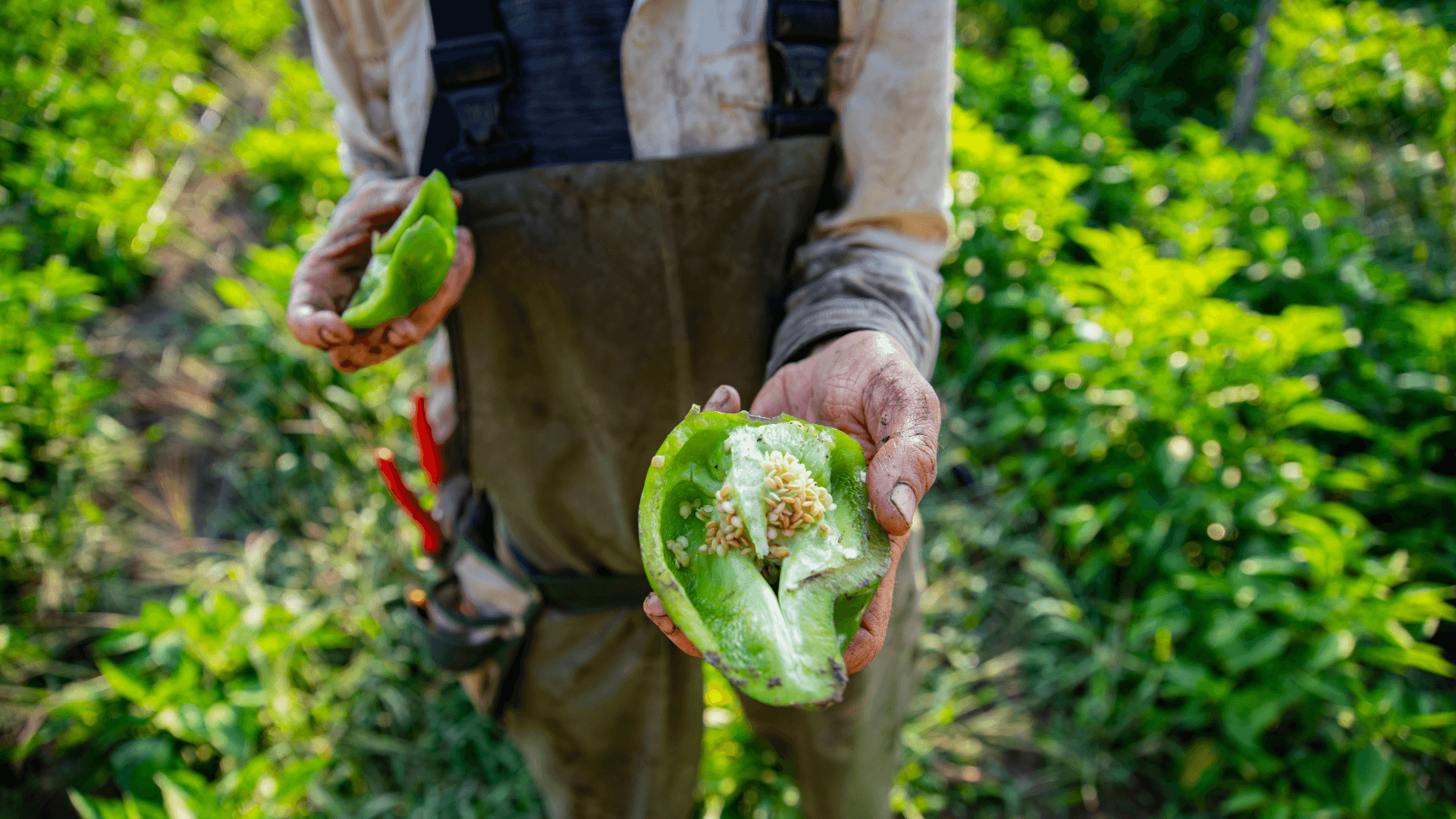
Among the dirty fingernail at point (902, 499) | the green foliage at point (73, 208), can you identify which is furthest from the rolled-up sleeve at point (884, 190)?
the green foliage at point (73, 208)

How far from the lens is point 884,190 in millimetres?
1569

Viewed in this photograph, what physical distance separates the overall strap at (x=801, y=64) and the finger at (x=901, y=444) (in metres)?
0.56

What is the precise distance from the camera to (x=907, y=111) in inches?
59.8

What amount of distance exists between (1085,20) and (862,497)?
571 centimetres

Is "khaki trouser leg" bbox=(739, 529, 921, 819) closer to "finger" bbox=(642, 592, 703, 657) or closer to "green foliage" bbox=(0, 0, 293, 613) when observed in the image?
"finger" bbox=(642, 592, 703, 657)

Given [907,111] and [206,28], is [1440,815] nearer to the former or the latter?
[907,111]

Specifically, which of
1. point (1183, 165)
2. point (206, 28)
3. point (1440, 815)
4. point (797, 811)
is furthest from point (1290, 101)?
point (206, 28)

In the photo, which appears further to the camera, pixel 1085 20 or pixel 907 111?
pixel 1085 20

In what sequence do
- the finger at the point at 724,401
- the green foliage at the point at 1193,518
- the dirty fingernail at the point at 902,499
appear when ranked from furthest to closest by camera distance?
1. the green foliage at the point at 1193,518
2. the finger at the point at 724,401
3. the dirty fingernail at the point at 902,499

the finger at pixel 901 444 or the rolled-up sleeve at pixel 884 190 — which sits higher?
the rolled-up sleeve at pixel 884 190

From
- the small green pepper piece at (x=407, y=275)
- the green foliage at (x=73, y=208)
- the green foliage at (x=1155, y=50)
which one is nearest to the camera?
the small green pepper piece at (x=407, y=275)

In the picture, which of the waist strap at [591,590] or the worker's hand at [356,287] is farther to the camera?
the waist strap at [591,590]

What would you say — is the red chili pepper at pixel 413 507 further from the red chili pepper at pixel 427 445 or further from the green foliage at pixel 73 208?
the green foliage at pixel 73 208

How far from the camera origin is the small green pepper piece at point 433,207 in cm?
142
